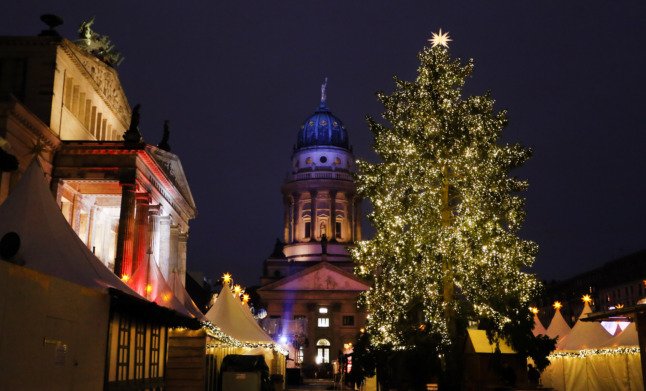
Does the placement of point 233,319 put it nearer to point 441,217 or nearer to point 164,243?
point 441,217

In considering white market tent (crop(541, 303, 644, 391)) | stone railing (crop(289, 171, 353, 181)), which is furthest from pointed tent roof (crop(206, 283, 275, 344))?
stone railing (crop(289, 171, 353, 181))

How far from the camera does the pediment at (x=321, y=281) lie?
8988cm

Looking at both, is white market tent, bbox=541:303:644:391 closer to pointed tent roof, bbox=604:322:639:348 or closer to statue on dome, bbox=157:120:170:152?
pointed tent roof, bbox=604:322:639:348

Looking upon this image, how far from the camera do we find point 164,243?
44.3m

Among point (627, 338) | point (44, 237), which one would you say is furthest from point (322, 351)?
point (44, 237)

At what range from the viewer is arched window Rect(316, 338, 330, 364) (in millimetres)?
87725

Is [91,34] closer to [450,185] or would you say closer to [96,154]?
[96,154]

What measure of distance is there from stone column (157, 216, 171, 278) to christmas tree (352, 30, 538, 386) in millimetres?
20894

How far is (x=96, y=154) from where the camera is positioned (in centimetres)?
3319

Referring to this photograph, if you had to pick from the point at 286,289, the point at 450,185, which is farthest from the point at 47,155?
the point at 286,289

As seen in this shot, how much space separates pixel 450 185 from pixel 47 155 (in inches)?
744

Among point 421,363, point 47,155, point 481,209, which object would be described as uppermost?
point 47,155

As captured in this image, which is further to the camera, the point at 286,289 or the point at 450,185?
the point at 286,289

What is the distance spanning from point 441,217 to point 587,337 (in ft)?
33.5
